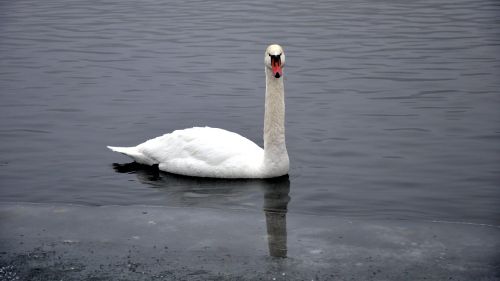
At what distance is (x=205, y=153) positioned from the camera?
12227 millimetres

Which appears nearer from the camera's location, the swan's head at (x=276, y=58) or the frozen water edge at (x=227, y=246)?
the frozen water edge at (x=227, y=246)

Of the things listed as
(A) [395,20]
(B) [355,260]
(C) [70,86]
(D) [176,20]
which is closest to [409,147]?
(B) [355,260]

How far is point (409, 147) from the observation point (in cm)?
1390

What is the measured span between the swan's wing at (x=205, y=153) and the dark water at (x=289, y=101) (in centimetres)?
24

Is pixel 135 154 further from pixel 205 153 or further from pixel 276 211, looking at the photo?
pixel 276 211

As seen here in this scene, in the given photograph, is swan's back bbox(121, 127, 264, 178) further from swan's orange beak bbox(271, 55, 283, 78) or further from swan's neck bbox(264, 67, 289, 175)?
Result: swan's orange beak bbox(271, 55, 283, 78)

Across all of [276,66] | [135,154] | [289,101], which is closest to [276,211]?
[276,66]

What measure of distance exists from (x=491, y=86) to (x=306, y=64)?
4.64m

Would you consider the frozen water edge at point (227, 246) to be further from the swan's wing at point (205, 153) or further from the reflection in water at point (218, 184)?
the swan's wing at point (205, 153)

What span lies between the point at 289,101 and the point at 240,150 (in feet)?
17.5

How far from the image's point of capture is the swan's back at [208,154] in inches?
471

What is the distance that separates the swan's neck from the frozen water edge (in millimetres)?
2610

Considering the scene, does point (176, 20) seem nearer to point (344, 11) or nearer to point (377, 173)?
point (344, 11)

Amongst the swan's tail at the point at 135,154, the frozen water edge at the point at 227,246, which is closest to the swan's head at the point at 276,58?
the swan's tail at the point at 135,154
